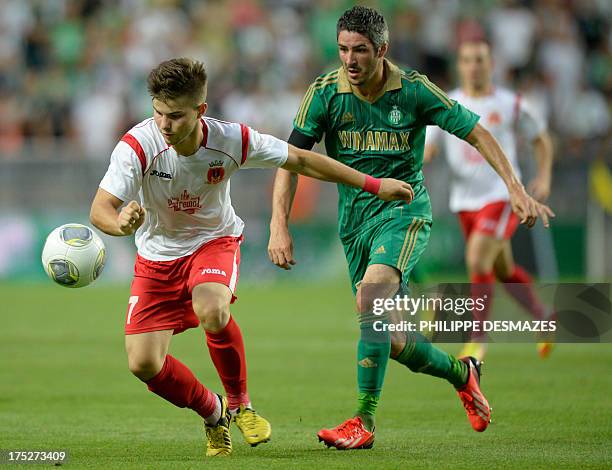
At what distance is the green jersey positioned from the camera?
7.18m

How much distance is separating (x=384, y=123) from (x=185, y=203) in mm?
1334

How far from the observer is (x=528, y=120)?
1070 centimetres

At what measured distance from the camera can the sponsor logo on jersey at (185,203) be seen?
265 inches

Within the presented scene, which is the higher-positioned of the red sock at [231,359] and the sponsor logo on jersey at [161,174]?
the sponsor logo on jersey at [161,174]

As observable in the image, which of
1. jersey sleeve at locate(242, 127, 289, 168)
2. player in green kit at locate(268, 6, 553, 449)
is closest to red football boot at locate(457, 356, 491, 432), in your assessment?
player in green kit at locate(268, 6, 553, 449)

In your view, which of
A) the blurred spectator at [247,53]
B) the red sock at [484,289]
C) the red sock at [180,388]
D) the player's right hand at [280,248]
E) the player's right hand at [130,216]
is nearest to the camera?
the player's right hand at [130,216]

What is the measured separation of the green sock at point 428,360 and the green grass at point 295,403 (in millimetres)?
364

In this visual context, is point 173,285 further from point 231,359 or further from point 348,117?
point 348,117

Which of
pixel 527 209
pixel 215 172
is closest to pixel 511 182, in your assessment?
pixel 527 209

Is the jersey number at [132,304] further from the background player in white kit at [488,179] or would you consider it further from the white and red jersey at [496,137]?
the white and red jersey at [496,137]

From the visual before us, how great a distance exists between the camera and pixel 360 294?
23.0 ft

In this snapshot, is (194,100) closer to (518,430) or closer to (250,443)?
(250,443)

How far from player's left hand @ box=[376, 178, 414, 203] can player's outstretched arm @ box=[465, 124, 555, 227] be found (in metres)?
0.65

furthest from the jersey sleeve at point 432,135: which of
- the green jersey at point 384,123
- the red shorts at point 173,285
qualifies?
the red shorts at point 173,285
